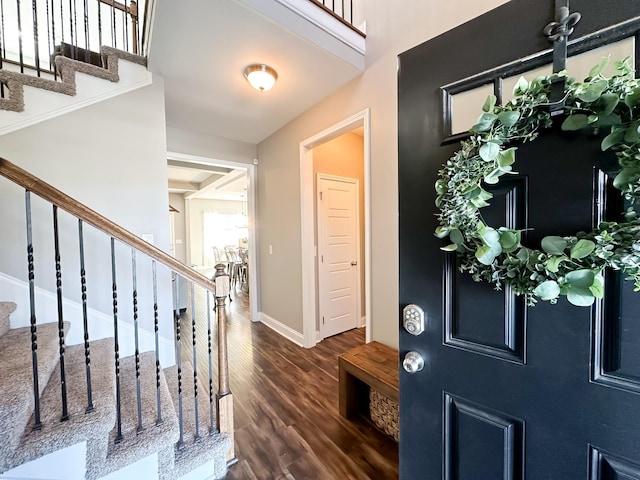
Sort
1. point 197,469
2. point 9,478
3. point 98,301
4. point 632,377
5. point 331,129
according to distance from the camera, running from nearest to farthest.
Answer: point 632,377 → point 9,478 → point 197,469 → point 98,301 → point 331,129

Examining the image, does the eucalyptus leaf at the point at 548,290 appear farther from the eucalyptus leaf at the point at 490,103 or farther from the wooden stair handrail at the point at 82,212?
the wooden stair handrail at the point at 82,212

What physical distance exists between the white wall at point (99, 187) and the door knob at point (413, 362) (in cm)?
211

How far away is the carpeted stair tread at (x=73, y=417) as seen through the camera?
40.1 inches

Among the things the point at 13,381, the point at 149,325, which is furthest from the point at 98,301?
the point at 13,381

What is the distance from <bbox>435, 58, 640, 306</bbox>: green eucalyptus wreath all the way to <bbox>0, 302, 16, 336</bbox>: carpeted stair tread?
8.18ft

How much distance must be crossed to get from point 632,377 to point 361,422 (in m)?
1.68

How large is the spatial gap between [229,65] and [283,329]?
2848mm

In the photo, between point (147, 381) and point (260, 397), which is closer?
point (147, 381)

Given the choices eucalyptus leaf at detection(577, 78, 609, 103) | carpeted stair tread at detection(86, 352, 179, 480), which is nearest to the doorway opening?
carpeted stair tread at detection(86, 352, 179, 480)

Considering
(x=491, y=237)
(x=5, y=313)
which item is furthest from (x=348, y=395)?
(x=5, y=313)

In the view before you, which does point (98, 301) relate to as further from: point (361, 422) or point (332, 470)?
point (361, 422)

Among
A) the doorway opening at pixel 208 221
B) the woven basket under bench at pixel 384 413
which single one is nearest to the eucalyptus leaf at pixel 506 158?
the woven basket under bench at pixel 384 413

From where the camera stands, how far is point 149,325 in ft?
7.12

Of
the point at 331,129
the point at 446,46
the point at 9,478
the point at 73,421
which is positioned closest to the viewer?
the point at 446,46
